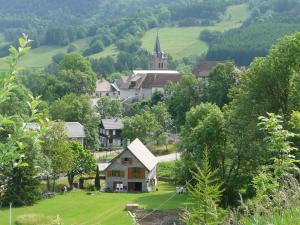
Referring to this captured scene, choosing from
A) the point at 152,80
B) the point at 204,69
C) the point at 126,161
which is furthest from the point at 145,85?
the point at 126,161

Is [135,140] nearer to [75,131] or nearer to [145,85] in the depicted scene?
[75,131]

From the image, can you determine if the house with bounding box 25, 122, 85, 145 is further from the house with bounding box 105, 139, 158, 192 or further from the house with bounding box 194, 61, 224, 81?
the house with bounding box 194, 61, 224, 81

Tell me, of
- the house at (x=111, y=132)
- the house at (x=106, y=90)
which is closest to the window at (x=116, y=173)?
the house at (x=111, y=132)

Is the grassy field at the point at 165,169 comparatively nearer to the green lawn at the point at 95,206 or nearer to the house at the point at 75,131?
the green lawn at the point at 95,206

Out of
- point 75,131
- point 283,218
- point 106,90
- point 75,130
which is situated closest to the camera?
point 283,218

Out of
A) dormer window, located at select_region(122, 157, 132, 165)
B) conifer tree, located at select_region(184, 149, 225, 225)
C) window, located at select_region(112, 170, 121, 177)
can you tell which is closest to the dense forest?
dormer window, located at select_region(122, 157, 132, 165)
